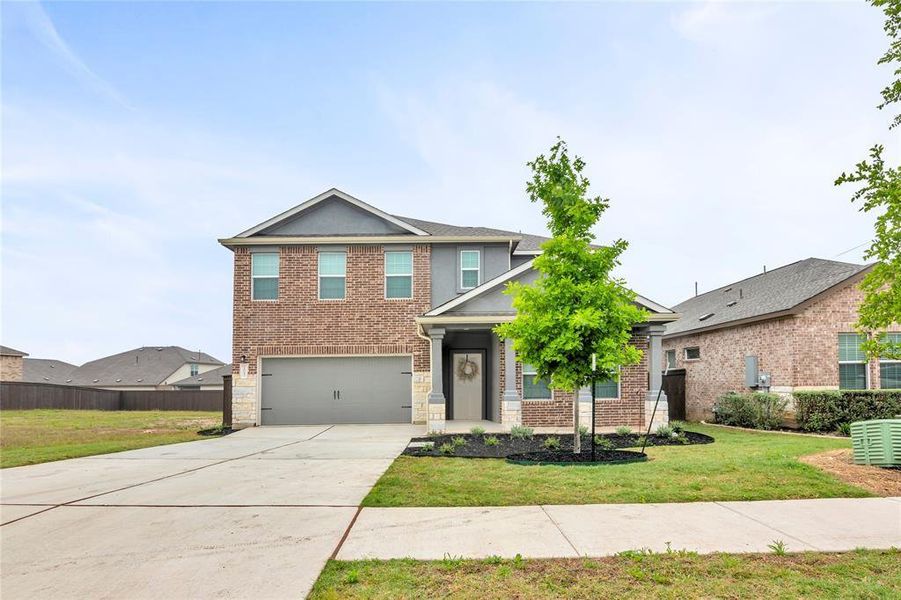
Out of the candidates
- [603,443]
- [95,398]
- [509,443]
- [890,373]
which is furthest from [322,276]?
[95,398]

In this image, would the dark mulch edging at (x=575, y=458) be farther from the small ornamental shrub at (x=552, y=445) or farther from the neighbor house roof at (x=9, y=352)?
the neighbor house roof at (x=9, y=352)

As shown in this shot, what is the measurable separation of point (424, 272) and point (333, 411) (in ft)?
17.2

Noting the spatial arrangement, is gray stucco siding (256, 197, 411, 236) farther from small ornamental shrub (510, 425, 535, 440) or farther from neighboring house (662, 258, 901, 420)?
neighboring house (662, 258, 901, 420)

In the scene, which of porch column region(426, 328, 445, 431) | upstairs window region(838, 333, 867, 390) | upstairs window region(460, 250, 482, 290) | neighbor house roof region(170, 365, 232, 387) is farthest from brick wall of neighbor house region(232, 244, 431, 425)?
neighbor house roof region(170, 365, 232, 387)

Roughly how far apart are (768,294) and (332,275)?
14.7 m

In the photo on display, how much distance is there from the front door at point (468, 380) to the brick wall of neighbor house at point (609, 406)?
8.06 ft

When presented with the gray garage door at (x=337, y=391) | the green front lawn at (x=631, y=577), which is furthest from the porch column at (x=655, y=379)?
the green front lawn at (x=631, y=577)

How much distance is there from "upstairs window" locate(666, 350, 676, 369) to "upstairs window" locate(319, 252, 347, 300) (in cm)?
1427

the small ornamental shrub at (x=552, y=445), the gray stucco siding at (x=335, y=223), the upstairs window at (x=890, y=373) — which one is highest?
the gray stucco siding at (x=335, y=223)

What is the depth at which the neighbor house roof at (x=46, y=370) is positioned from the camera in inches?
2104

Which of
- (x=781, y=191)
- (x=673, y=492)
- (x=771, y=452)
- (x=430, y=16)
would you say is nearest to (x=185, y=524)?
(x=673, y=492)

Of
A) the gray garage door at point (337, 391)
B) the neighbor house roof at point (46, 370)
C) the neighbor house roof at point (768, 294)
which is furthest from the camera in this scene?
the neighbor house roof at point (46, 370)

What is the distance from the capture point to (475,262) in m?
18.7

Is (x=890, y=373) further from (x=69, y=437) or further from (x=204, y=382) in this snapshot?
(x=204, y=382)
